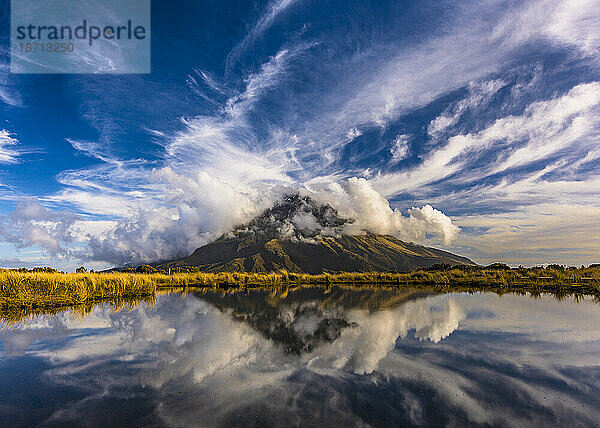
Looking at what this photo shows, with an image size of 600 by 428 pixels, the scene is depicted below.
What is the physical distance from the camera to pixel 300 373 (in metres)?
9.02

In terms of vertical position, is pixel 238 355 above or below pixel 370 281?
above

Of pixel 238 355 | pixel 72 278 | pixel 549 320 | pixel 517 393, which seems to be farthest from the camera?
pixel 72 278

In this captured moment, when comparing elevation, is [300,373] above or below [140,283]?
below

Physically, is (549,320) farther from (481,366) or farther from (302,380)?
(302,380)

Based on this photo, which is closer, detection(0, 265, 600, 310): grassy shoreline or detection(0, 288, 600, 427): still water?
detection(0, 288, 600, 427): still water

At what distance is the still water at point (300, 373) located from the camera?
21.7 ft

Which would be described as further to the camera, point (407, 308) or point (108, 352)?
point (407, 308)

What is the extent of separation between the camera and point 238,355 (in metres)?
10.8

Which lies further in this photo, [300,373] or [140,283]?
[140,283]

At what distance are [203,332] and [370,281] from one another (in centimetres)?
4642

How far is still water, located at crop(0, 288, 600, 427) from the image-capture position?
261 inches

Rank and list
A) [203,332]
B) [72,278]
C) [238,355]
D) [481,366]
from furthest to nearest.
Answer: [72,278] → [203,332] → [238,355] → [481,366]

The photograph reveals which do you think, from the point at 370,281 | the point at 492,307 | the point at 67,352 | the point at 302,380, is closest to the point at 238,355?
the point at 302,380

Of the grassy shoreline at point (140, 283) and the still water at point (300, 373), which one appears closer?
the still water at point (300, 373)
